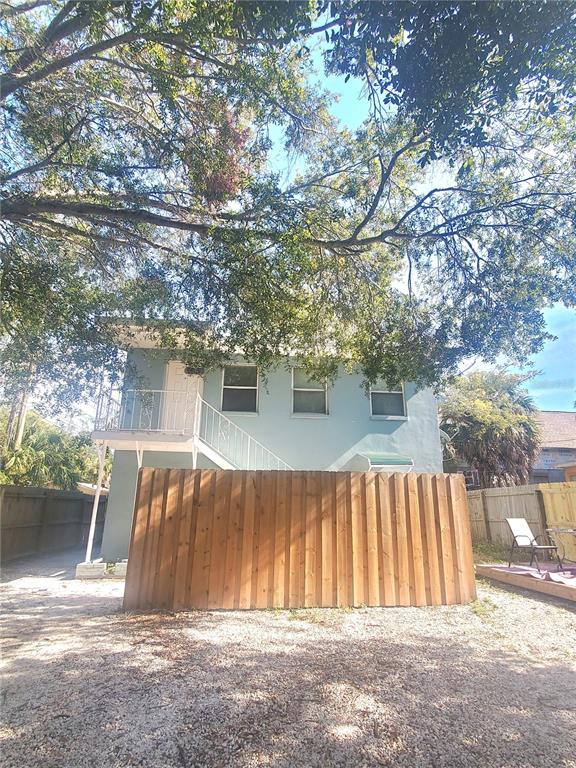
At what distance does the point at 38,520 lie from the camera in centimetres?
1186

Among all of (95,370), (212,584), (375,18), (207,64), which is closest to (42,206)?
(95,370)

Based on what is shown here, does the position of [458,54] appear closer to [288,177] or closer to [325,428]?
[288,177]

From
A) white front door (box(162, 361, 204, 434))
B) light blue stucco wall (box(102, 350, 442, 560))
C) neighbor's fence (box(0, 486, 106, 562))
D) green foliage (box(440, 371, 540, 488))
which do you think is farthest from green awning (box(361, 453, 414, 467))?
neighbor's fence (box(0, 486, 106, 562))

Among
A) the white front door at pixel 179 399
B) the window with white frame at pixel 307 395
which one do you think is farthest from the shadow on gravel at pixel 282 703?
the window with white frame at pixel 307 395

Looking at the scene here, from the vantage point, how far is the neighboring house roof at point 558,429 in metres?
22.8

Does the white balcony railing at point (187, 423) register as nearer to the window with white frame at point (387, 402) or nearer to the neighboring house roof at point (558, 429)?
the window with white frame at point (387, 402)

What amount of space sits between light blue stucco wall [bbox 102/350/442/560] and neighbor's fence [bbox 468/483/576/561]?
85.3 inches

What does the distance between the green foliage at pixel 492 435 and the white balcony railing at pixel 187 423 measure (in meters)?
9.87

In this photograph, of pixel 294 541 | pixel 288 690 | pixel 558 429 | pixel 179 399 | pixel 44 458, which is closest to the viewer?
pixel 288 690

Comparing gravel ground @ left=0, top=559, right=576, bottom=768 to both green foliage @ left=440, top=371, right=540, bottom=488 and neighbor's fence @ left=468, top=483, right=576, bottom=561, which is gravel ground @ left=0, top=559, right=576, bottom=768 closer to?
neighbor's fence @ left=468, top=483, right=576, bottom=561

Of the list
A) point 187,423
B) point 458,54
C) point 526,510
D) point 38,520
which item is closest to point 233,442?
point 187,423

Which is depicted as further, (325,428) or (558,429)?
(558,429)

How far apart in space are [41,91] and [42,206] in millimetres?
1403

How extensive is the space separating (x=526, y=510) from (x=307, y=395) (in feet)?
20.1
